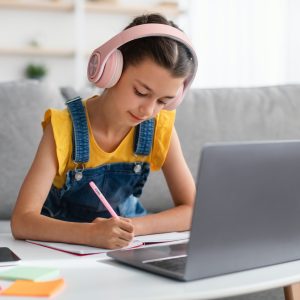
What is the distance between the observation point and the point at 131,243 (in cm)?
118

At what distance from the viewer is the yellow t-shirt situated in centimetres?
144

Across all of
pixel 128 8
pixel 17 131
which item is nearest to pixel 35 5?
pixel 128 8

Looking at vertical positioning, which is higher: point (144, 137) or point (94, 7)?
point (94, 7)

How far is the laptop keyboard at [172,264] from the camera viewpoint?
91 cm

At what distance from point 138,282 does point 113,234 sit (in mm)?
268

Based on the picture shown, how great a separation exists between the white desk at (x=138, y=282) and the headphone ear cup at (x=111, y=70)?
1.40 ft

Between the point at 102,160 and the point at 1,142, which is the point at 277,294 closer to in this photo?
the point at 102,160

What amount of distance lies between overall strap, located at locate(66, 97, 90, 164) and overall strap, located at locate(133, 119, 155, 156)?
13cm

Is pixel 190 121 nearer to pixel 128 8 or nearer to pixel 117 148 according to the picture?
pixel 117 148

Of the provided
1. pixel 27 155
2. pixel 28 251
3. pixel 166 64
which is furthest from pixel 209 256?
pixel 27 155

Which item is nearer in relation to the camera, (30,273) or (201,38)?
(30,273)

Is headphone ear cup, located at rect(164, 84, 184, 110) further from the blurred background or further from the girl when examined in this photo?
the blurred background

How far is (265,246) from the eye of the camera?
962 mm

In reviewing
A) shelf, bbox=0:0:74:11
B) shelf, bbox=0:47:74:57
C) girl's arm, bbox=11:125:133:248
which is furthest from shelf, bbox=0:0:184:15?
girl's arm, bbox=11:125:133:248
